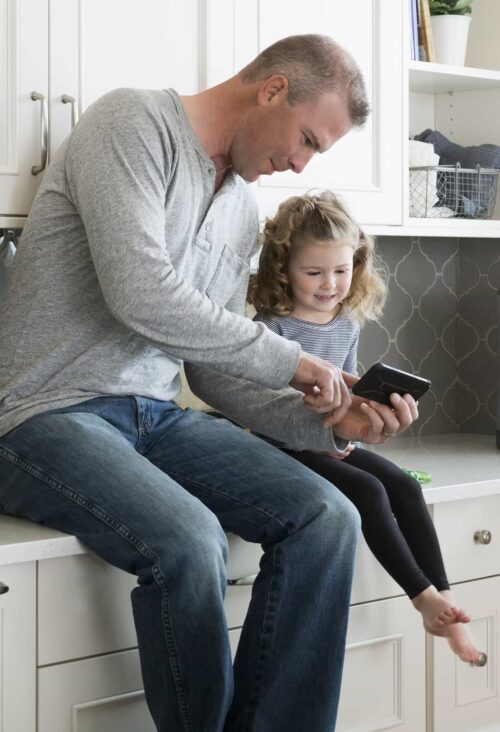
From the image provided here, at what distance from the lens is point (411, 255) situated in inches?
117

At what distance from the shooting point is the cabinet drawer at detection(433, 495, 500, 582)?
7.36ft

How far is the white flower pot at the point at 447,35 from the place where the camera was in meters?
2.70

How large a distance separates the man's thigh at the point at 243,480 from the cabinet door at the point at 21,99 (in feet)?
1.75

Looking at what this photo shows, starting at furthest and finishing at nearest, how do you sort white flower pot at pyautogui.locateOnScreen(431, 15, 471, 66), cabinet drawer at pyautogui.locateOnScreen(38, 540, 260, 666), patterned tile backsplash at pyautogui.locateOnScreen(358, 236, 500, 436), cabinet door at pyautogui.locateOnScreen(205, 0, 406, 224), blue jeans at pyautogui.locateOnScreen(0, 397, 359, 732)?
patterned tile backsplash at pyautogui.locateOnScreen(358, 236, 500, 436)
white flower pot at pyautogui.locateOnScreen(431, 15, 471, 66)
cabinet door at pyautogui.locateOnScreen(205, 0, 406, 224)
cabinet drawer at pyautogui.locateOnScreen(38, 540, 260, 666)
blue jeans at pyautogui.locateOnScreen(0, 397, 359, 732)

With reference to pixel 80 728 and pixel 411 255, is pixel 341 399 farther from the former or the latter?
pixel 411 255

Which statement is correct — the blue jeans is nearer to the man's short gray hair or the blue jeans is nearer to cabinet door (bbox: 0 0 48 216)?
cabinet door (bbox: 0 0 48 216)

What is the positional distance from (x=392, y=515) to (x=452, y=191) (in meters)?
0.97

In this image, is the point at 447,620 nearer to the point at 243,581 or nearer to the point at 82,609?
the point at 243,581

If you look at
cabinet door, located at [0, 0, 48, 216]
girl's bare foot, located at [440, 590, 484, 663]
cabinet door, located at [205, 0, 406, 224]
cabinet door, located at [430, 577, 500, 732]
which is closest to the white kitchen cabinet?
cabinet door, located at [0, 0, 48, 216]

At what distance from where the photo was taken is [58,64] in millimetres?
2014

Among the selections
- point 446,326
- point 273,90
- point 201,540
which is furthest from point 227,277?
point 446,326

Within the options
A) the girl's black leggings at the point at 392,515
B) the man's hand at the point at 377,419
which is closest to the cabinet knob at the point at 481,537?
the girl's black leggings at the point at 392,515

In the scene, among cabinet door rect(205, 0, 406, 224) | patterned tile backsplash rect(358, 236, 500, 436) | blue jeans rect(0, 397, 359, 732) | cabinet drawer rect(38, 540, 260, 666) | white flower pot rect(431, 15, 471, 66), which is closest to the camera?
blue jeans rect(0, 397, 359, 732)

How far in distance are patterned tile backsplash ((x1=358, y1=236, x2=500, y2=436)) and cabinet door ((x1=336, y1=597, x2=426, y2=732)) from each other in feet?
2.91
